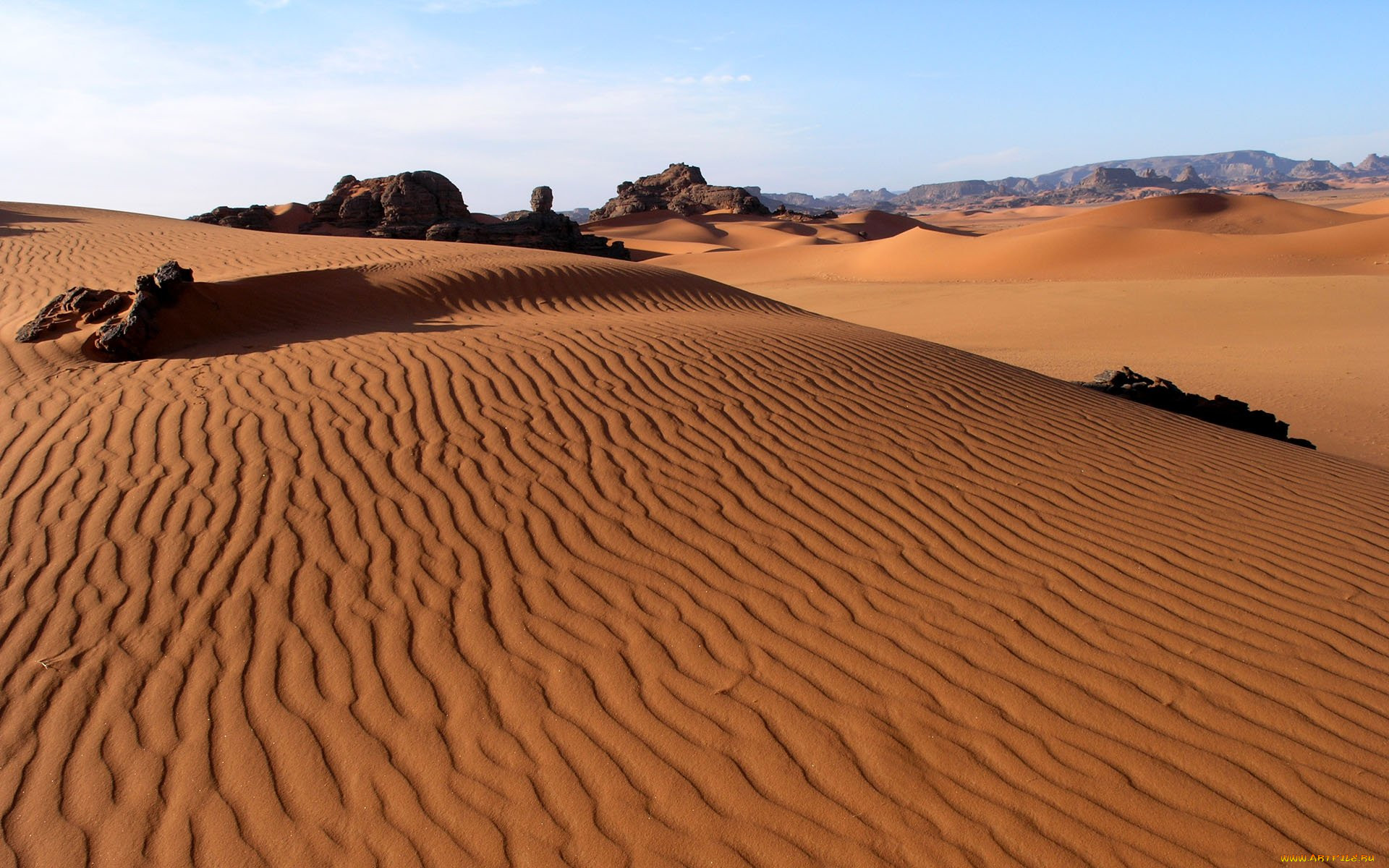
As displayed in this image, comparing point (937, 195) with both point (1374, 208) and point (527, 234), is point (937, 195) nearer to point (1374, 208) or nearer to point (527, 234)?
point (1374, 208)

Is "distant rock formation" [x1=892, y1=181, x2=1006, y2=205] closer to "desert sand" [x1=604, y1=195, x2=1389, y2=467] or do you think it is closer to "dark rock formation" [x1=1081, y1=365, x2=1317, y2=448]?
A: "desert sand" [x1=604, y1=195, x2=1389, y2=467]

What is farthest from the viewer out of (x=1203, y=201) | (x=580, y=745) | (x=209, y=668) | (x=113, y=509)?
(x=1203, y=201)

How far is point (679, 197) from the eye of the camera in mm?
56875

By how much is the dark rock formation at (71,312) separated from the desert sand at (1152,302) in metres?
11.6

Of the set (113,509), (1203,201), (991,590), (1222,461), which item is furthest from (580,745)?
(1203,201)

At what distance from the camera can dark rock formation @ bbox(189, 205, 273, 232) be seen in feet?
102

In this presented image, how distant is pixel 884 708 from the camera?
3.23 m

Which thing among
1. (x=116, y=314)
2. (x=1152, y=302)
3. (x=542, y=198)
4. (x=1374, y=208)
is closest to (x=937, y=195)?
(x=1374, y=208)

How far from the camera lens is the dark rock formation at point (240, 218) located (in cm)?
3112

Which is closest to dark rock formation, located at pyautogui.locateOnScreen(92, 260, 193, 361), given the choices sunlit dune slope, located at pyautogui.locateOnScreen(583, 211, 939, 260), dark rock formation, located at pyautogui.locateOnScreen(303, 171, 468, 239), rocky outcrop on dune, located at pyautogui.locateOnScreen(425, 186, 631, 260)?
rocky outcrop on dune, located at pyautogui.locateOnScreen(425, 186, 631, 260)

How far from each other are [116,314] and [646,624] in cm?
613

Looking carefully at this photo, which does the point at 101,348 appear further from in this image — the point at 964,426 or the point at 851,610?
the point at 964,426

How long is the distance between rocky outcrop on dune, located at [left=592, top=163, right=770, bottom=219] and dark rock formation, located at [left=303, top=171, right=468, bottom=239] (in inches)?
826

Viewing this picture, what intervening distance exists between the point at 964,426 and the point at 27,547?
5.71 meters
